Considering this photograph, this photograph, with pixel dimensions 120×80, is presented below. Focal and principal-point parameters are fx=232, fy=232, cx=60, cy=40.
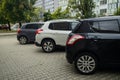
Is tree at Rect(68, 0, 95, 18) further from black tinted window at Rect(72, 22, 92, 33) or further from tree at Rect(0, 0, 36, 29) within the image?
black tinted window at Rect(72, 22, 92, 33)

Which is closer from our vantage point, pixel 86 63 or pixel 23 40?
pixel 86 63

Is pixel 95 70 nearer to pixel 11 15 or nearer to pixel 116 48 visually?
pixel 116 48

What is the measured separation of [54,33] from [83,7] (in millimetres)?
19151

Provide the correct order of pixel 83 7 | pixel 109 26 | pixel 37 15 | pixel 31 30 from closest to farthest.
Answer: pixel 109 26 < pixel 31 30 < pixel 83 7 < pixel 37 15

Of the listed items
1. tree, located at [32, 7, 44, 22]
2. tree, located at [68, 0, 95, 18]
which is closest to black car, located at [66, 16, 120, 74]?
tree, located at [32, 7, 44, 22]

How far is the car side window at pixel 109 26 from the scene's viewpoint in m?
6.68

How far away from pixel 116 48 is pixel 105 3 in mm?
63204

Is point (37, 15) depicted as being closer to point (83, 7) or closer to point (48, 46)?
point (83, 7)

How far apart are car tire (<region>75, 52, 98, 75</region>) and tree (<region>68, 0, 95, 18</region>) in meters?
22.6

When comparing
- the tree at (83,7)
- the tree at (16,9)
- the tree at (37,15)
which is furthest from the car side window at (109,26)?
the tree at (16,9)

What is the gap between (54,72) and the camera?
23.9ft

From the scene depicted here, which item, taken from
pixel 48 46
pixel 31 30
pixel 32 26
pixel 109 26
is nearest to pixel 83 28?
pixel 109 26

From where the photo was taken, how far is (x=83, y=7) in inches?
1172

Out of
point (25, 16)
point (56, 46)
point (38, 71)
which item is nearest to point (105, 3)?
point (25, 16)
